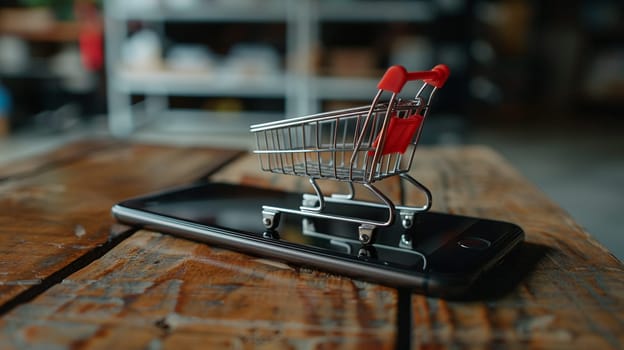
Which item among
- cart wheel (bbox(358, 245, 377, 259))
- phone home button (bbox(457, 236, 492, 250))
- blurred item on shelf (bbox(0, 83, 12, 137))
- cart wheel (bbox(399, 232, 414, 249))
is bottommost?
blurred item on shelf (bbox(0, 83, 12, 137))

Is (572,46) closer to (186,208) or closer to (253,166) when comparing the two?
(253,166)

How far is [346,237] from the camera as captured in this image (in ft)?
2.19

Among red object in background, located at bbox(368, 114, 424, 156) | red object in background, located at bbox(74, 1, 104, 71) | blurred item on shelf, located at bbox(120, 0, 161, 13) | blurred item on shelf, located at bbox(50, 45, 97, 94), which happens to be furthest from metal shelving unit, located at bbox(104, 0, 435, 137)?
red object in background, located at bbox(368, 114, 424, 156)

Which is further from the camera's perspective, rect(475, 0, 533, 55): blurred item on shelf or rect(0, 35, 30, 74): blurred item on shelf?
rect(475, 0, 533, 55): blurred item on shelf

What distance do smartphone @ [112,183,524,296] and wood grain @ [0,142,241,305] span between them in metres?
0.08

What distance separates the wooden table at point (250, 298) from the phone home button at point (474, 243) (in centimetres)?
3

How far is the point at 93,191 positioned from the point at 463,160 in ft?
2.75

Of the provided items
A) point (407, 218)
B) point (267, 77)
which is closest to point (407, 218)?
point (407, 218)

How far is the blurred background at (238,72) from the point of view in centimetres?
368

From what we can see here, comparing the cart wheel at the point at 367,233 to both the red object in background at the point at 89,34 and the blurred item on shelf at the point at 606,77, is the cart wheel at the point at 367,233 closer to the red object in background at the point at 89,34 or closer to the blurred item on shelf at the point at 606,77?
the red object in background at the point at 89,34

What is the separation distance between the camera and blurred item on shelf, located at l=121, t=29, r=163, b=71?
422 cm

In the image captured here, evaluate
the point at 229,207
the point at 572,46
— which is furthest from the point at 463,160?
the point at 572,46

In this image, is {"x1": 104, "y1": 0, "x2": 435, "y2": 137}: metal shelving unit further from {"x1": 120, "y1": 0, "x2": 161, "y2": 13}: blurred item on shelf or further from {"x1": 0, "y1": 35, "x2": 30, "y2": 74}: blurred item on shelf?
{"x1": 0, "y1": 35, "x2": 30, "y2": 74}: blurred item on shelf

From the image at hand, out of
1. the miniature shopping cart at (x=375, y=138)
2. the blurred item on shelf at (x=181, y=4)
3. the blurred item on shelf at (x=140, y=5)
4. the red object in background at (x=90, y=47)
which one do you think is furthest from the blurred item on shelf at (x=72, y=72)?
the miniature shopping cart at (x=375, y=138)
